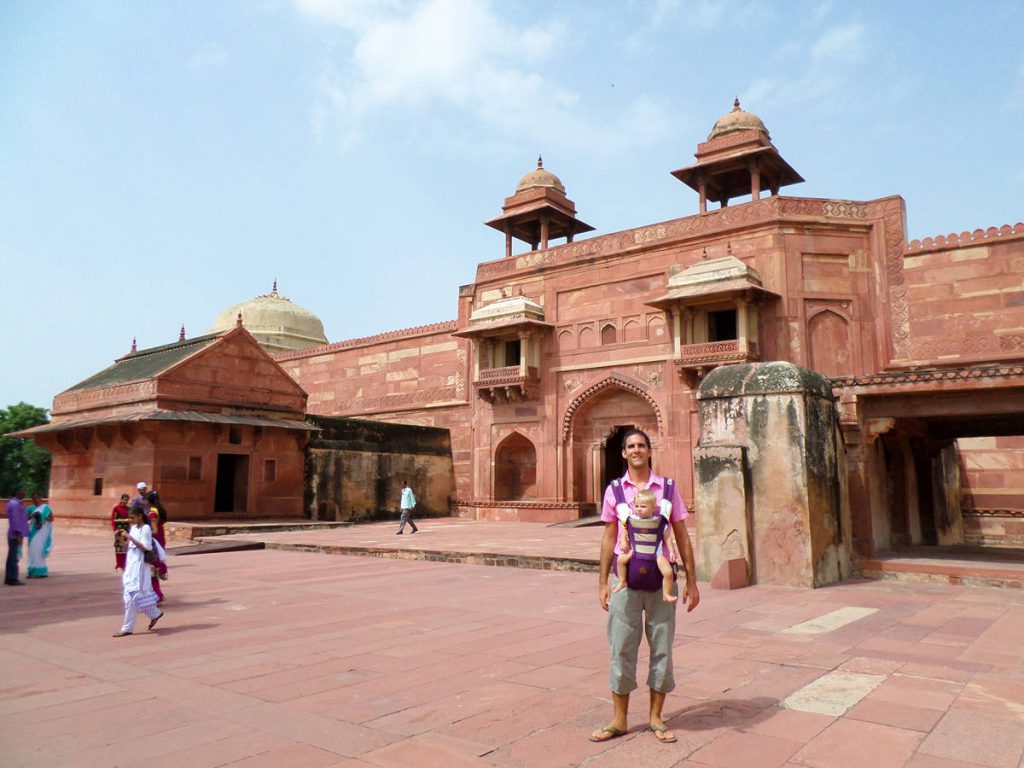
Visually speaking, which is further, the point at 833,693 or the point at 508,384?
the point at 508,384

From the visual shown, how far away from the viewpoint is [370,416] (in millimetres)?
26562

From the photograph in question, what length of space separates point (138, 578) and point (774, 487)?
630 centimetres

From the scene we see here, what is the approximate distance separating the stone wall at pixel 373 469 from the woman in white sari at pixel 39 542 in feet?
31.1

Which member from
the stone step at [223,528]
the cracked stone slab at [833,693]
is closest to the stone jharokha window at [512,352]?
the stone step at [223,528]

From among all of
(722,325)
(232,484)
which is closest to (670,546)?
(722,325)

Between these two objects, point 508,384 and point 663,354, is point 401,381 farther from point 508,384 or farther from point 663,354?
point 663,354

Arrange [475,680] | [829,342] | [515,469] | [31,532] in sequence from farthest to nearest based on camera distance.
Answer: [515,469]
[829,342]
[31,532]
[475,680]

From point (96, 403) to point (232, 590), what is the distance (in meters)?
11.9

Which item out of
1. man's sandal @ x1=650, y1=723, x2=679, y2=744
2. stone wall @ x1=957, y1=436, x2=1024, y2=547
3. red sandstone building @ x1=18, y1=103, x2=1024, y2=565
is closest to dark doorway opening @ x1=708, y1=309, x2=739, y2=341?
red sandstone building @ x1=18, y1=103, x2=1024, y2=565

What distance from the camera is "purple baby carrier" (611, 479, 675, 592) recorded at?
3387 millimetres

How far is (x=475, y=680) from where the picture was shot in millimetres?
4203

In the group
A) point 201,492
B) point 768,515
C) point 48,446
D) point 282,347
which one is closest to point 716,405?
point 768,515

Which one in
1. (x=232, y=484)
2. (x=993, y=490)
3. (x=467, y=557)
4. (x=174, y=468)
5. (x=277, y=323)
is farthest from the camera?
(x=277, y=323)

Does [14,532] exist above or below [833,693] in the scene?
above
